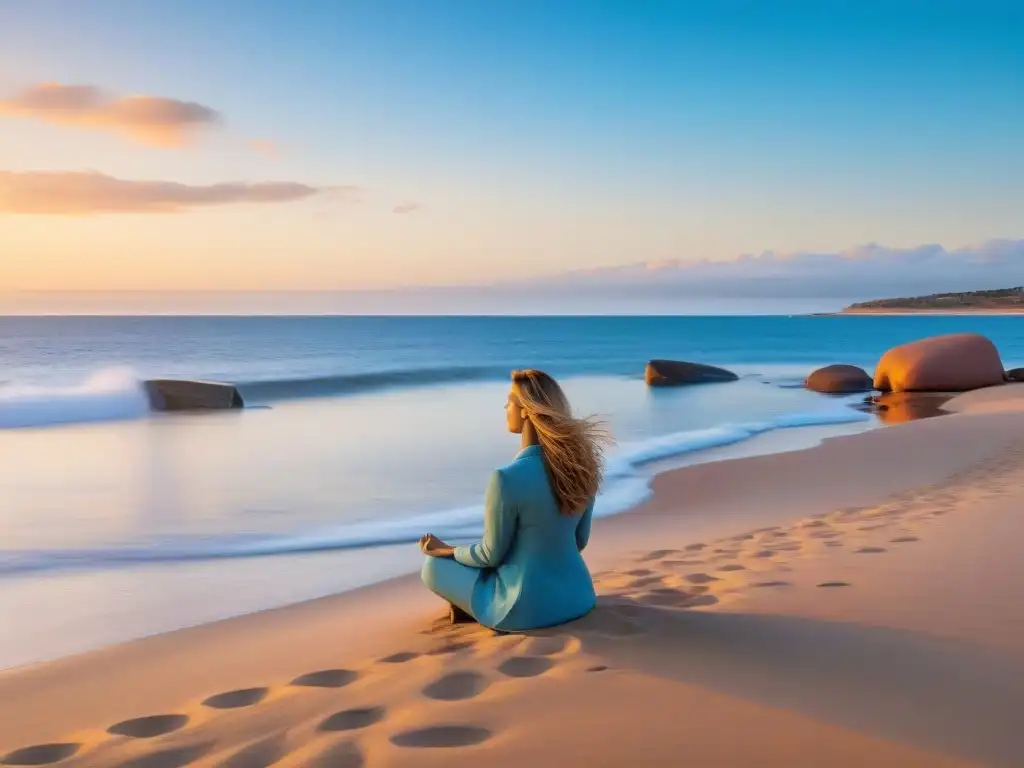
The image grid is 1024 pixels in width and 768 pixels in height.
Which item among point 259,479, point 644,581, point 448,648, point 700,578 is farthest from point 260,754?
point 259,479

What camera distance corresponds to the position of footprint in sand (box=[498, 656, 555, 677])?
376 centimetres

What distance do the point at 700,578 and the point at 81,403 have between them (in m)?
19.8

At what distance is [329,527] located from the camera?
880cm

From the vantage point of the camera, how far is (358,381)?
109ft

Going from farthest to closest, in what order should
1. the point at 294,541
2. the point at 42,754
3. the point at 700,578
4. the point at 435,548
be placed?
the point at 294,541 → the point at 700,578 → the point at 435,548 → the point at 42,754

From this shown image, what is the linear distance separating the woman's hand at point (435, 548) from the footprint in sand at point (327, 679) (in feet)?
2.55

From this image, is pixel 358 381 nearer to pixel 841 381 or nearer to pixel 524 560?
pixel 841 381

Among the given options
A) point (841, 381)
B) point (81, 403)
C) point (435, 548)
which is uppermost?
point (81, 403)

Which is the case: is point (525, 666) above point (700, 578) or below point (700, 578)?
above

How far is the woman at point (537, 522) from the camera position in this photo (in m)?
4.11

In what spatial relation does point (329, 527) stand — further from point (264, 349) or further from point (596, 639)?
point (264, 349)

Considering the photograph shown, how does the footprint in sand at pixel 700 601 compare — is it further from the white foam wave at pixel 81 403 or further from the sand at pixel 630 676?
the white foam wave at pixel 81 403

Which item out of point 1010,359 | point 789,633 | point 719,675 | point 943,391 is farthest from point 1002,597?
point 1010,359

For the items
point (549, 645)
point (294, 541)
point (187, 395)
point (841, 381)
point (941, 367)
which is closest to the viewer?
point (549, 645)
